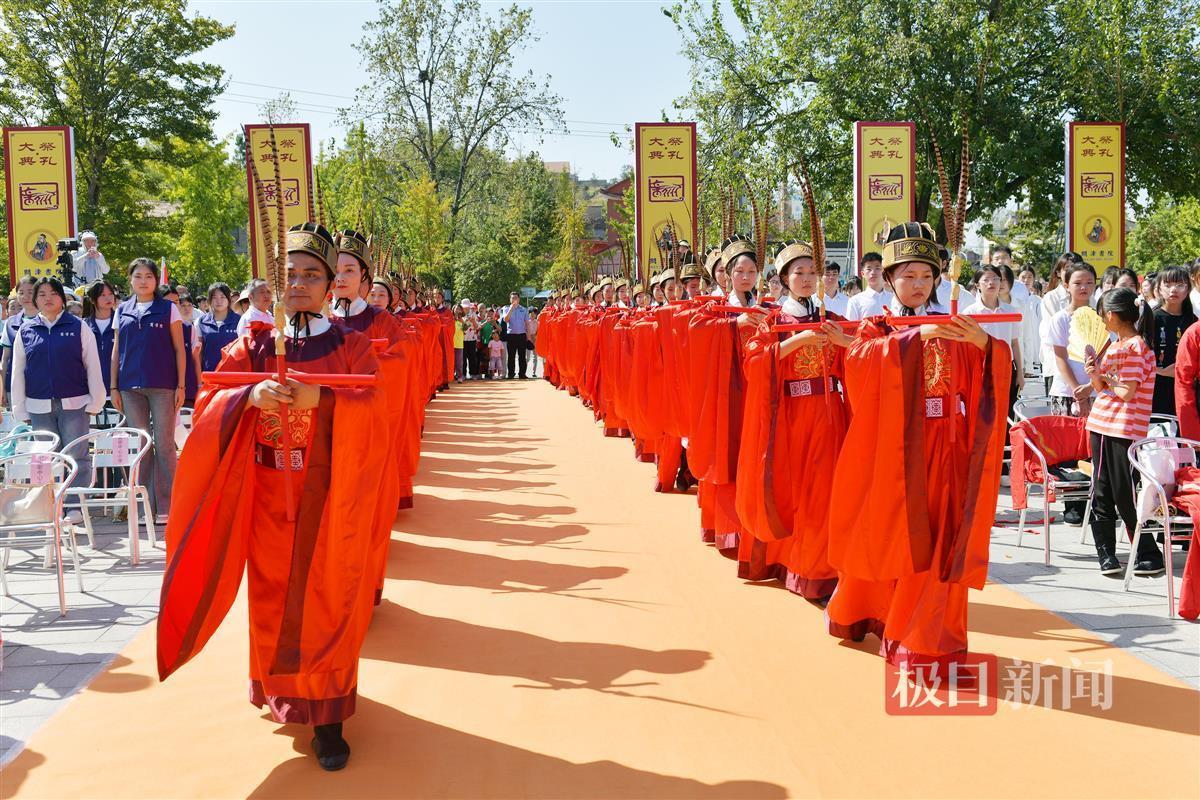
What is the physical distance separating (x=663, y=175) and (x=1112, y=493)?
7915mm

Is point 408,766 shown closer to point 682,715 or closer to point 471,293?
point 682,715

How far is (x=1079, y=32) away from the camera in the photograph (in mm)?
18516

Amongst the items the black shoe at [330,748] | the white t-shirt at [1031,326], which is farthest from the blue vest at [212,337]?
the white t-shirt at [1031,326]

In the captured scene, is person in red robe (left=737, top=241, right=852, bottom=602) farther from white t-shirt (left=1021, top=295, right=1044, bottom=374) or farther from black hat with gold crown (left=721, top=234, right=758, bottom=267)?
white t-shirt (left=1021, top=295, right=1044, bottom=374)

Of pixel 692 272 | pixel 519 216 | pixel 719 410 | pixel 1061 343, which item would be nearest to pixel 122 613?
pixel 719 410

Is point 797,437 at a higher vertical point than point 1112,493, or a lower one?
higher

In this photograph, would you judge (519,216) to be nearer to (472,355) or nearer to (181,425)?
(472,355)

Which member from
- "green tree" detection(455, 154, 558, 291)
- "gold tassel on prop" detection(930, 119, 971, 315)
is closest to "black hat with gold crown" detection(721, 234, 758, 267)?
"gold tassel on prop" detection(930, 119, 971, 315)

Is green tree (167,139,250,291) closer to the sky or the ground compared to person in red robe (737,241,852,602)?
closer to the sky

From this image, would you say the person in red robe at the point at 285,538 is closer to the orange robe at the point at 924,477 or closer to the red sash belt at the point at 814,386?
the orange robe at the point at 924,477

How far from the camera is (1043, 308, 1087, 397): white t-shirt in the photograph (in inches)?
270

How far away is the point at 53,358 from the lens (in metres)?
6.77

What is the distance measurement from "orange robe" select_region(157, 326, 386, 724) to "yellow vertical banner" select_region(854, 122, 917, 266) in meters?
9.28

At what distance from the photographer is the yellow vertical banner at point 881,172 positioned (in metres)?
11.6
